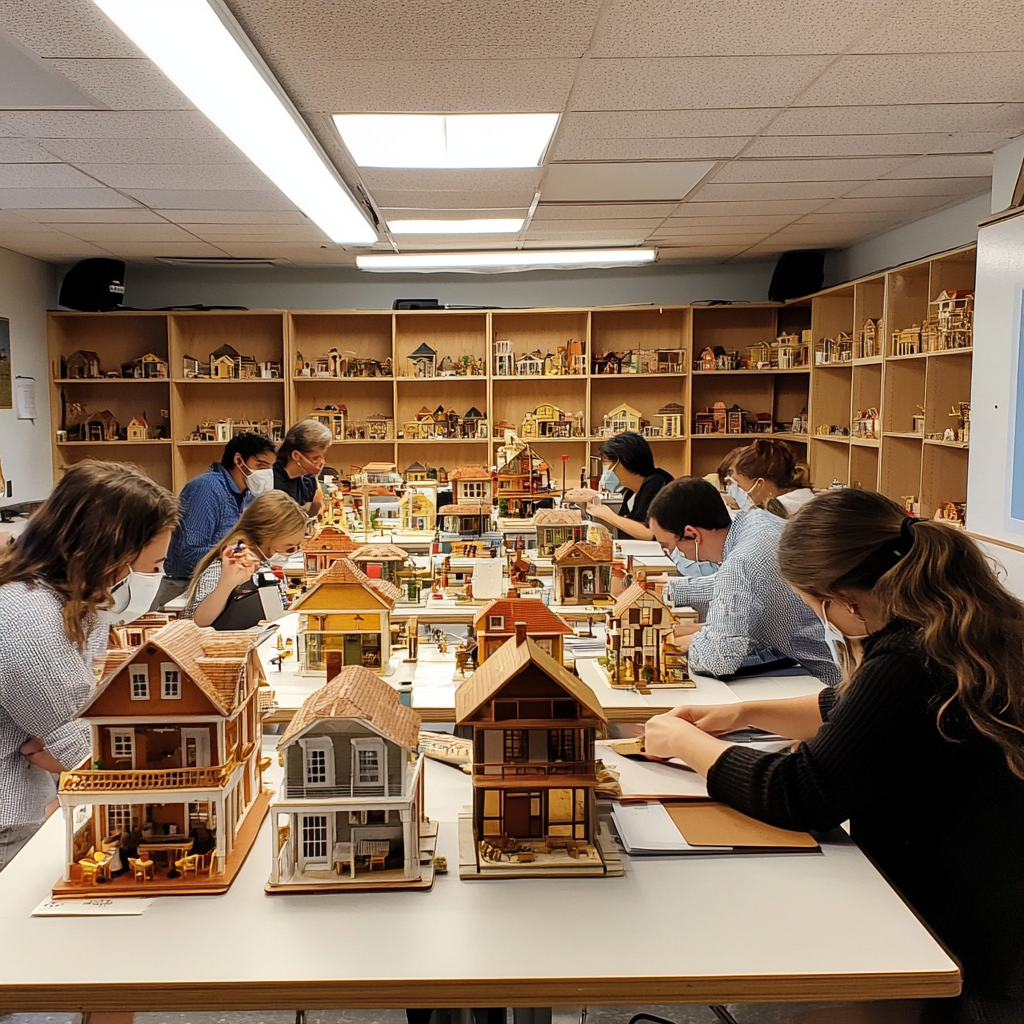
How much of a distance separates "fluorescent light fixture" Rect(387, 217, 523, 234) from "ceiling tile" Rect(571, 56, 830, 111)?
95.4 inches

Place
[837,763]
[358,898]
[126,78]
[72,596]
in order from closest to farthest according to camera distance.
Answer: [358,898]
[837,763]
[72,596]
[126,78]

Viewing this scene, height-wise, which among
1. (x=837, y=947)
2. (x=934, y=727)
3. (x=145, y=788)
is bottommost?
(x=837, y=947)

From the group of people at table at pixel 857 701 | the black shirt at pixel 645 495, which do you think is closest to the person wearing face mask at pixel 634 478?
the black shirt at pixel 645 495

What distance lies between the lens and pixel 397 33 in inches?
120

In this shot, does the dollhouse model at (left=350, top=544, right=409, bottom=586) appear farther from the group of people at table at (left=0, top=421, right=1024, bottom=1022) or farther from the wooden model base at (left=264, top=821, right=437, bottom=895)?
the wooden model base at (left=264, top=821, right=437, bottom=895)

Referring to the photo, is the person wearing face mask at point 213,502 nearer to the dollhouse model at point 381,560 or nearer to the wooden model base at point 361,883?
the dollhouse model at point 381,560

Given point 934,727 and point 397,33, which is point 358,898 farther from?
point 397,33

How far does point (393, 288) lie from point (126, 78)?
5568 mm

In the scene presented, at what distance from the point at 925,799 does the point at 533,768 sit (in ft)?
2.42

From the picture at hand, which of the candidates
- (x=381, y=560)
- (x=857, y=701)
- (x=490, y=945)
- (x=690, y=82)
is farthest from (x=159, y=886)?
(x=690, y=82)

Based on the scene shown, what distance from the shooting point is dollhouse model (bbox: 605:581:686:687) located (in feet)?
10.0

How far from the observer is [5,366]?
745cm

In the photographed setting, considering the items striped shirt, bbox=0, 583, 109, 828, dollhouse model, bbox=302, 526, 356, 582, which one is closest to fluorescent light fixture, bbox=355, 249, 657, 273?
dollhouse model, bbox=302, 526, 356, 582

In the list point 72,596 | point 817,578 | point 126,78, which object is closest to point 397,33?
point 126,78
